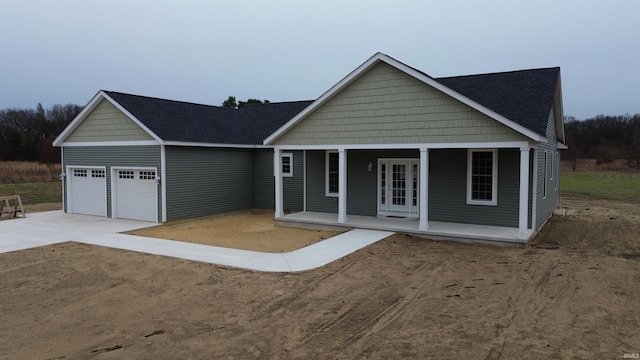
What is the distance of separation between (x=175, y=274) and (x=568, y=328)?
6725 millimetres

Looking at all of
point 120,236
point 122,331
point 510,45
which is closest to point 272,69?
point 510,45

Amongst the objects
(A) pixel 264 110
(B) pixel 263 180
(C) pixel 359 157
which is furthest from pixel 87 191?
(C) pixel 359 157

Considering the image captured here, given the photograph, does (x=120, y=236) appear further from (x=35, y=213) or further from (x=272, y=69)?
(x=272, y=69)

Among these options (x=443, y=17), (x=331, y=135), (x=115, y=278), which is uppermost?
(x=443, y=17)

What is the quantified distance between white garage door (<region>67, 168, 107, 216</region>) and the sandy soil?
388cm

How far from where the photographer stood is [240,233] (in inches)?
510

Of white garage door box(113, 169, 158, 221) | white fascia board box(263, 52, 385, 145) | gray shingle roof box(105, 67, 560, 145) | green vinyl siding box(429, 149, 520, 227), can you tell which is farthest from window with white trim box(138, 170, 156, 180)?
green vinyl siding box(429, 149, 520, 227)

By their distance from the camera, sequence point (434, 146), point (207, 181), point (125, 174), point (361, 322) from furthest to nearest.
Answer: point (207, 181)
point (125, 174)
point (434, 146)
point (361, 322)

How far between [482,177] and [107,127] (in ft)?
44.0

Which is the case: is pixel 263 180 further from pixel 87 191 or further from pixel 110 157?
pixel 87 191

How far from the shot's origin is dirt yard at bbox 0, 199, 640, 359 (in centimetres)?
513

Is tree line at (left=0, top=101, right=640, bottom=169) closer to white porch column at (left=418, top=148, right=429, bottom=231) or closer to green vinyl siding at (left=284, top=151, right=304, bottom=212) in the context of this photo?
green vinyl siding at (left=284, top=151, right=304, bottom=212)

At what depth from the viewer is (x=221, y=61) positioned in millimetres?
39969

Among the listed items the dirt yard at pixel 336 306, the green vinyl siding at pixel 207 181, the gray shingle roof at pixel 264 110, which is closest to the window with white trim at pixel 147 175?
the green vinyl siding at pixel 207 181
